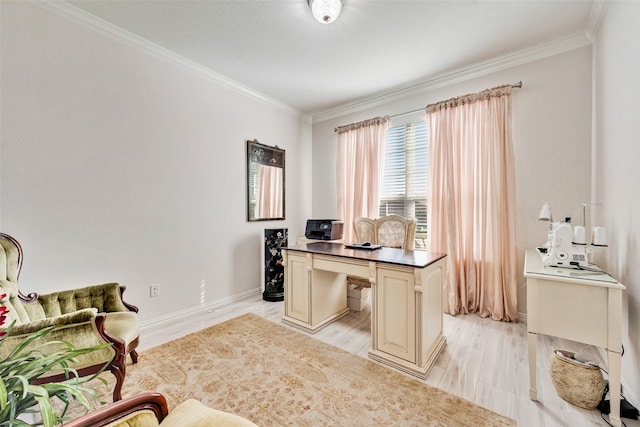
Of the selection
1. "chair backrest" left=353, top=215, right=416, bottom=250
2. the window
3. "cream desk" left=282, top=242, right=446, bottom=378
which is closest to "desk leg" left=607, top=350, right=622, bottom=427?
"cream desk" left=282, top=242, right=446, bottom=378

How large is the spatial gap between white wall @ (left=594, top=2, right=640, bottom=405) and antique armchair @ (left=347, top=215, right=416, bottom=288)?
1488mm

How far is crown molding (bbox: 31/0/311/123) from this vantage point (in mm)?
2023

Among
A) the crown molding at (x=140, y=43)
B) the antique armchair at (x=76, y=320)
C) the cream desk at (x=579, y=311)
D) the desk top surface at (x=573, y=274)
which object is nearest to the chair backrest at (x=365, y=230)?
the desk top surface at (x=573, y=274)

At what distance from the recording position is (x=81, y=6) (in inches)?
81.0

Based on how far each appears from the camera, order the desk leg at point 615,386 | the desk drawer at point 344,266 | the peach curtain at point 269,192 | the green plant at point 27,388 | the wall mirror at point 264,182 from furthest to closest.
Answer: the peach curtain at point 269,192
the wall mirror at point 264,182
the desk drawer at point 344,266
the desk leg at point 615,386
the green plant at point 27,388

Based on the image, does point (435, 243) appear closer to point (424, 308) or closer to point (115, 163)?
point (424, 308)

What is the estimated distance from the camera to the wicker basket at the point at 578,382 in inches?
58.8

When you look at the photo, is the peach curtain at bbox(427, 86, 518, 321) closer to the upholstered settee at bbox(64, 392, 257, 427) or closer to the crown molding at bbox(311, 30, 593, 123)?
the crown molding at bbox(311, 30, 593, 123)

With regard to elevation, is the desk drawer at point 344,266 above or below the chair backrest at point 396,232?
below

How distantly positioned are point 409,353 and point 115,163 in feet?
9.47

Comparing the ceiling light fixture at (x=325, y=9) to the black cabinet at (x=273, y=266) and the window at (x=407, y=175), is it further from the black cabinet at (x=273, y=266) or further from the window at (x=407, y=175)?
the black cabinet at (x=273, y=266)

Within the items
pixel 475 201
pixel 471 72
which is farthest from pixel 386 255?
pixel 471 72

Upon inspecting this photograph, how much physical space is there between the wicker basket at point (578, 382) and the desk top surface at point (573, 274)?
520 millimetres

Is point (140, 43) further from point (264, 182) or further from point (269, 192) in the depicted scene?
point (269, 192)
